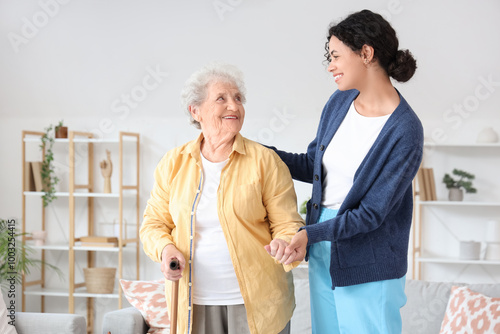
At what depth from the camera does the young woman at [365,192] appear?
1.75 m

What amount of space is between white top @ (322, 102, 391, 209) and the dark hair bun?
0.45ft

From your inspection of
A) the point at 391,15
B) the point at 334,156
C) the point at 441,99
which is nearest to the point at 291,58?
the point at 391,15

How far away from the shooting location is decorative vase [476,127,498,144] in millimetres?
4469

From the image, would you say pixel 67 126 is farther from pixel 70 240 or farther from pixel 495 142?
pixel 495 142

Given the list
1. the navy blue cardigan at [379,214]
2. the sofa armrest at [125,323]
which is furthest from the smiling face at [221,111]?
the sofa armrest at [125,323]

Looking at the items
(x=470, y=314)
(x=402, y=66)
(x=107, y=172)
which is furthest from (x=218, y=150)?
(x=107, y=172)

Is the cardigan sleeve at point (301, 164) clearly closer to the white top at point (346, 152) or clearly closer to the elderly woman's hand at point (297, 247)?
the white top at point (346, 152)

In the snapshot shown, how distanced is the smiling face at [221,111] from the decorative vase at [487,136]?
3045 millimetres

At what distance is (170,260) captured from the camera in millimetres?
1793

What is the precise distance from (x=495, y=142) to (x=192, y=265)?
3.33m

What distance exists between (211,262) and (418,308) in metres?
1.84

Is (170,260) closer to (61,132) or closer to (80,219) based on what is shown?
(61,132)

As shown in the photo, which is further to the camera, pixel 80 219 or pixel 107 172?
pixel 80 219

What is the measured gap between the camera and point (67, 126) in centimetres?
540
